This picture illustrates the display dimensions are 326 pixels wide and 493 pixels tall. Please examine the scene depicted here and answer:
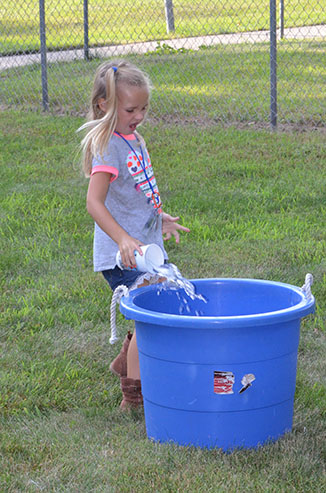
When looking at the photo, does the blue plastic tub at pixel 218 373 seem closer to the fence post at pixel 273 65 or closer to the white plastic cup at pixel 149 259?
the white plastic cup at pixel 149 259

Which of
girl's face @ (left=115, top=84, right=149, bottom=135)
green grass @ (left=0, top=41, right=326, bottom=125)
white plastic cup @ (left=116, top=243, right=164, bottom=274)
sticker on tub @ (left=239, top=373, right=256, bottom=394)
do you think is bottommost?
green grass @ (left=0, top=41, right=326, bottom=125)

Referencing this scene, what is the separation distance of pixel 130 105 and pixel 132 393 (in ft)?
3.38

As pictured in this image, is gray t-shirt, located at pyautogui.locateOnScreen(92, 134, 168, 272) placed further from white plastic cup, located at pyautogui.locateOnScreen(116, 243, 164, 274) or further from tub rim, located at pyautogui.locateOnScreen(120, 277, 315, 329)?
tub rim, located at pyautogui.locateOnScreen(120, 277, 315, 329)

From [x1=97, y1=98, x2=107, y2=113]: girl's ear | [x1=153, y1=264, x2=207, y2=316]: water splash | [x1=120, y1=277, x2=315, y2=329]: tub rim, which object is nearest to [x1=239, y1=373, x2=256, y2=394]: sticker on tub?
[x1=120, y1=277, x2=315, y2=329]: tub rim

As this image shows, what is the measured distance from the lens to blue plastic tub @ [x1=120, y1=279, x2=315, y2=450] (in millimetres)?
2164

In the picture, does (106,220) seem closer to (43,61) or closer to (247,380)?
(247,380)

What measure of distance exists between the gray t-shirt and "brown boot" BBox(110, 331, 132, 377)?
34cm

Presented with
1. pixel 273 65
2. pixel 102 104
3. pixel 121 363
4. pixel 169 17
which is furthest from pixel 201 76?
pixel 121 363

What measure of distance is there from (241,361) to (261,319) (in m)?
0.16

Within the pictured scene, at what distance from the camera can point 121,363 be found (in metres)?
2.90

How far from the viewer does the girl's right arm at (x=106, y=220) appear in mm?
2449

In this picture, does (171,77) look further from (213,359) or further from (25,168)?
(213,359)

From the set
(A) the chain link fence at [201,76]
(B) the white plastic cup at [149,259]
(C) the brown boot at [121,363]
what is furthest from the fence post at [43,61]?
(B) the white plastic cup at [149,259]

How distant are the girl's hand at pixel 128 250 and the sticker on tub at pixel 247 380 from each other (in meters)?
0.52
